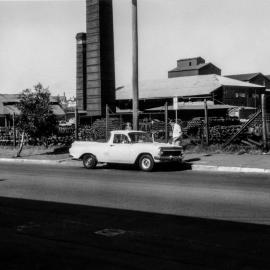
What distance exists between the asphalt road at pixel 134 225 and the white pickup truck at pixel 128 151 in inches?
129

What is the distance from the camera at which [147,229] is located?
655 cm

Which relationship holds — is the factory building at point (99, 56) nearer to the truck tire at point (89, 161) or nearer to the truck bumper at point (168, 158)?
the truck tire at point (89, 161)

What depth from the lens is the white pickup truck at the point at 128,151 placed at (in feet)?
50.6

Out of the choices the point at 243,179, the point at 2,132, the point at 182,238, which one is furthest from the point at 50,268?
the point at 2,132

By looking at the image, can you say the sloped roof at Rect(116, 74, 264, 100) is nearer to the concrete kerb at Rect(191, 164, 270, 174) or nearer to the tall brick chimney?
the tall brick chimney

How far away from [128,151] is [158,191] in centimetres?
550

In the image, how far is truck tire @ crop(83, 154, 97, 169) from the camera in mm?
16734

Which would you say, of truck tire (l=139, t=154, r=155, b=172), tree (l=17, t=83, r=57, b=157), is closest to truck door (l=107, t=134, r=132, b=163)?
truck tire (l=139, t=154, r=155, b=172)

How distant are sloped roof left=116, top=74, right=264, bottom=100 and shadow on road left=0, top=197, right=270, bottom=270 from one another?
1705 inches

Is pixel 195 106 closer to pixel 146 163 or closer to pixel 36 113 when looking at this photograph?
pixel 36 113

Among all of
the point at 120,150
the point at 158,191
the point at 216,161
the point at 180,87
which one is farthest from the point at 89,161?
the point at 180,87

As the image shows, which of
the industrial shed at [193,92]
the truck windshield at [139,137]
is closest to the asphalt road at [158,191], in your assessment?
the truck windshield at [139,137]

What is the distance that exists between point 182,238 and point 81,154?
11.3 m

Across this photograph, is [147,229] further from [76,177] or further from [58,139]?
[58,139]
